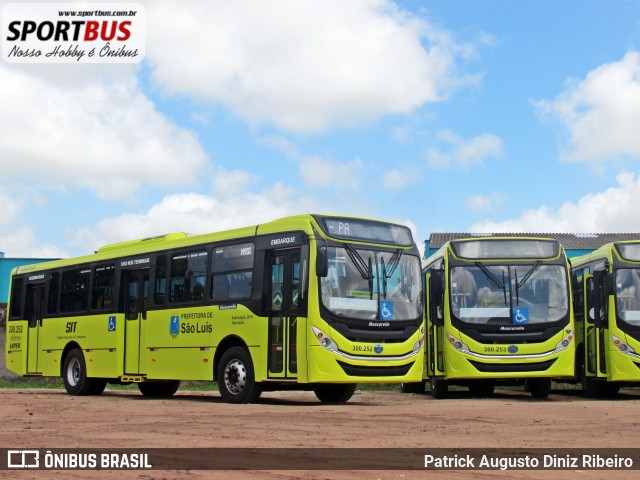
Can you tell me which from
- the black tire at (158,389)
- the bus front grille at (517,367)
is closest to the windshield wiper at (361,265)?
the bus front grille at (517,367)

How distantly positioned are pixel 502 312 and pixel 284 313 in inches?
197

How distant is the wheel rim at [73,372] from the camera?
2331 centimetres

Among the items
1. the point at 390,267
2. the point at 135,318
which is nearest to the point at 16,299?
the point at 135,318

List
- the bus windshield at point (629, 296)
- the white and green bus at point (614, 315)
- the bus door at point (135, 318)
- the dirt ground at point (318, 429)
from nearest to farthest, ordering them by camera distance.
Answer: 1. the dirt ground at point (318, 429)
2. the white and green bus at point (614, 315)
3. the bus windshield at point (629, 296)
4. the bus door at point (135, 318)

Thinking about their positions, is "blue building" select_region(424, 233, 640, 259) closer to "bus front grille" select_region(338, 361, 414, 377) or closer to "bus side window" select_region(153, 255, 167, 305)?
"bus side window" select_region(153, 255, 167, 305)

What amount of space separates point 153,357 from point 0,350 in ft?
59.3

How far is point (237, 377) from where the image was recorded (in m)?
18.0

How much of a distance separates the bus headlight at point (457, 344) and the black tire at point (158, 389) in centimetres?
620

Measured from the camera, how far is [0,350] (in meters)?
36.7

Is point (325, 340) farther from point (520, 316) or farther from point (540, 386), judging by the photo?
point (540, 386)

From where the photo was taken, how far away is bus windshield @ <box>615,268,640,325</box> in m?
20.5

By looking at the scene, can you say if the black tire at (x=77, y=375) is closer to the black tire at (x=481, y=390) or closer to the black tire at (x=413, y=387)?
the black tire at (x=413, y=387)

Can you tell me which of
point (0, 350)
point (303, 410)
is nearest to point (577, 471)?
point (303, 410)

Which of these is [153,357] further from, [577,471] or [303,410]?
[577,471]
